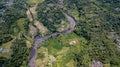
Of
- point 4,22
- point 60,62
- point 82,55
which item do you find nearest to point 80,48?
point 82,55

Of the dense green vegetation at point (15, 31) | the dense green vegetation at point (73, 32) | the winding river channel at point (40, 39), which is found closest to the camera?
the dense green vegetation at point (15, 31)

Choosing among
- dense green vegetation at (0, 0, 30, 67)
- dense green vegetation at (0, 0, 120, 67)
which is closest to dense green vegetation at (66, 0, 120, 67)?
dense green vegetation at (0, 0, 120, 67)

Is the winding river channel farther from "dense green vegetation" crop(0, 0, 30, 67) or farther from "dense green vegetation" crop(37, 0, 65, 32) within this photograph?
"dense green vegetation" crop(37, 0, 65, 32)

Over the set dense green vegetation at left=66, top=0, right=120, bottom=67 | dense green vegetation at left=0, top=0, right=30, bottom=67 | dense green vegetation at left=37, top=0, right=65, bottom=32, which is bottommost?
dense green vegetation at left=66, top=0, right=120, bottom=67

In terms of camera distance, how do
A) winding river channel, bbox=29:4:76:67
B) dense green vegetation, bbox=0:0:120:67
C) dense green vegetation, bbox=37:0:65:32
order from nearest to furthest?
dense green vegetation, bbox=0:0:120:67
winding river channel, bbox=29:4:76:67
dense green vegetation, bbox=37:0:65:32

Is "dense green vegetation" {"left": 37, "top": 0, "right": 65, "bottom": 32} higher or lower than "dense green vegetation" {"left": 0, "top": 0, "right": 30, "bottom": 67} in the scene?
lower

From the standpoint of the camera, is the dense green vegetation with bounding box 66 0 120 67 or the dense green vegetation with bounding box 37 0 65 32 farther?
the dense green vegetation with bounding box 37 0 65 32

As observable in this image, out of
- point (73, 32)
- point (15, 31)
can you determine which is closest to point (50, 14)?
point (73, 32)

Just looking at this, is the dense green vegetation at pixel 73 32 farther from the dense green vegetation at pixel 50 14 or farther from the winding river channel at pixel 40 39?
the winding river channel at pixel 40 39

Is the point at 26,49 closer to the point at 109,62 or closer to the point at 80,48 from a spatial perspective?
the point at 80,48

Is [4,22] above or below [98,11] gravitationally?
above

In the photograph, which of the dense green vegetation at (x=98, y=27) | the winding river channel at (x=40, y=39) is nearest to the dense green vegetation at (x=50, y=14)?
the winding river channel at (x=40, y=39)
